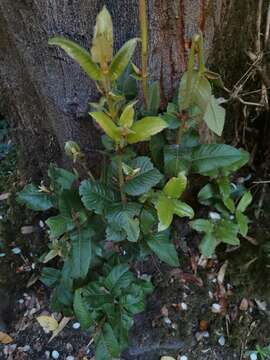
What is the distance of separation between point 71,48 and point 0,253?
985mm

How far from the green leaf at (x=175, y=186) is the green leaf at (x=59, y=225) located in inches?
8.5

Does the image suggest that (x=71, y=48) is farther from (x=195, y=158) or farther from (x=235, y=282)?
(x=235, y=282)

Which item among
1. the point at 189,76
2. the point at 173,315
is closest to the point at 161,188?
the point at 189,76

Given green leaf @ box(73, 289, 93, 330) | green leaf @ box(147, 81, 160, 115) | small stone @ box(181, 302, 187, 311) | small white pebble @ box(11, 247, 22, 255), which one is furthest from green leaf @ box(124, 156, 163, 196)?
small white pebble @ box(11, 247, 22, 255)

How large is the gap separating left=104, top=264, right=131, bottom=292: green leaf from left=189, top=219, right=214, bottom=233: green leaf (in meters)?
0.22

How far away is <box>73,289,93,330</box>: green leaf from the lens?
985 millimetres

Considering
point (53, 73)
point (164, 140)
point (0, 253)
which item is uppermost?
point (53, 73)

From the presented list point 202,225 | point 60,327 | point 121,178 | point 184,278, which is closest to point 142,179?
point 121,178

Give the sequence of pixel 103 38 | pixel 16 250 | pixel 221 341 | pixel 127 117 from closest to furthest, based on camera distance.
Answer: pixel 103 38
pixel 127 117
pixel 221 341
pixel 16 250

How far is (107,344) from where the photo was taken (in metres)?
1.00

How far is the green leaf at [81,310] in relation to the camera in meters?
0.98

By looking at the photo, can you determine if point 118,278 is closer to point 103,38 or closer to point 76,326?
point 76,326

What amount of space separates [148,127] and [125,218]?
0.71 ft

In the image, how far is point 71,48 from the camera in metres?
0.62
